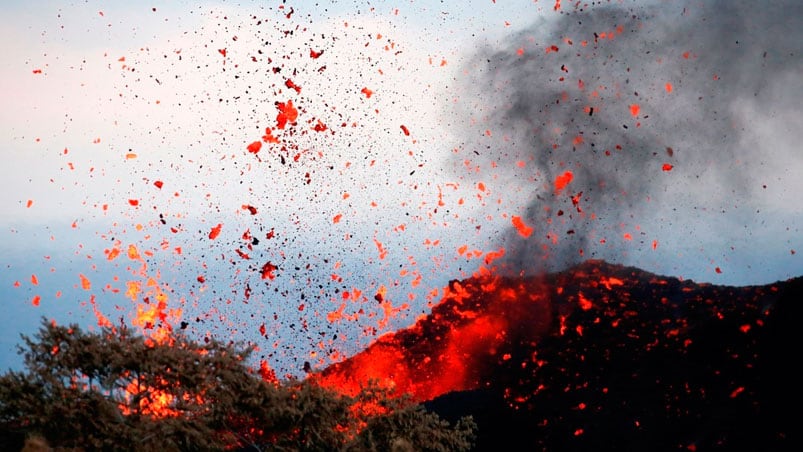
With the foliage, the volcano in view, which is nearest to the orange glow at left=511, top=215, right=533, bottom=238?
the volcano

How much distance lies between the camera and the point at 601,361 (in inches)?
1443

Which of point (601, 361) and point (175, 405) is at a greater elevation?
point (601, 361)

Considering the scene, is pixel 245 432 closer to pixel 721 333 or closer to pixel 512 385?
pixel 512 385

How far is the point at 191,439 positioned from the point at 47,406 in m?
4.22

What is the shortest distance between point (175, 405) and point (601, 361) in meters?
21.2

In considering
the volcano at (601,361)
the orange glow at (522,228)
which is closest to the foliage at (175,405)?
the volcano at (601,361)

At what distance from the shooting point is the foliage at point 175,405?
72.5 feet

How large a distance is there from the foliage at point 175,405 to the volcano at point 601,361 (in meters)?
2.06

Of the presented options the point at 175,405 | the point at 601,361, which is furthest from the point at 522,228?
the point at 175,405

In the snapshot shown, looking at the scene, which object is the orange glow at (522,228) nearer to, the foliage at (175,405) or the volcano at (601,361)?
the volcano at (601,361)

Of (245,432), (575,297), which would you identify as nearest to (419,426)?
(245,432)

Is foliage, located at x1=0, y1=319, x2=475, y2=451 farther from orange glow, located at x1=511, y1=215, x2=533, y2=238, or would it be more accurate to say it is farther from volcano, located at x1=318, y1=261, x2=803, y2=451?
orange glow, located at x1=511, y1=215, x2=533, y2=238

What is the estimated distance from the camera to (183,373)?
23.6 metres

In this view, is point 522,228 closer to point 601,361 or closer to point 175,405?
point 601,361
